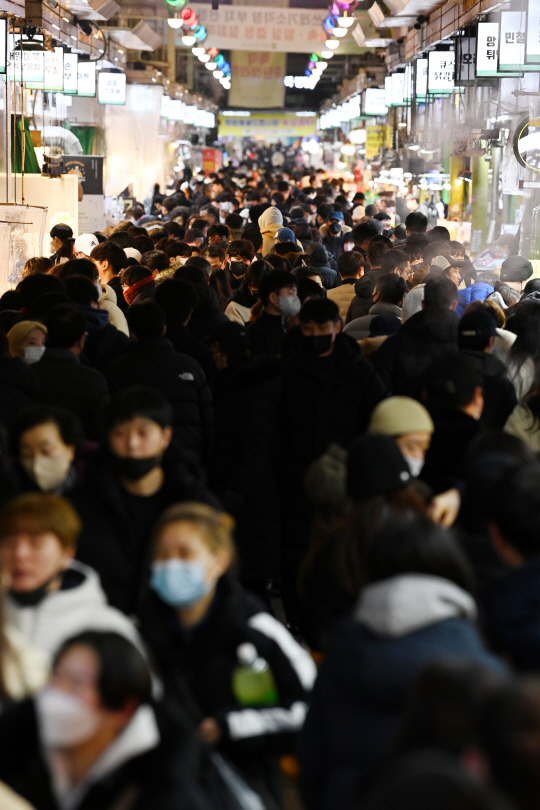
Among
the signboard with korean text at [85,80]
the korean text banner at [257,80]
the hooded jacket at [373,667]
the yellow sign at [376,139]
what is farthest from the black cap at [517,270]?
the korean text banner at [257,80]

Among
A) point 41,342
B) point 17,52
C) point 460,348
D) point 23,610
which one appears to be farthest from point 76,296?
point 17,52

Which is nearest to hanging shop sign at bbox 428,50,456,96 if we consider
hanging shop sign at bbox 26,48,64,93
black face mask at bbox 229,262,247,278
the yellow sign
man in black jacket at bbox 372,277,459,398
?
hanging shop sign at bbox 26,48,64,93

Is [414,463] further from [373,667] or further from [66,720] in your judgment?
[66,720]

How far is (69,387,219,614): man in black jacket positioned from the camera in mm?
4027

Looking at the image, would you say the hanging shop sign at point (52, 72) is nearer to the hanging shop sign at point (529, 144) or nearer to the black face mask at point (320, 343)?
the hanging shop sign at point (529, 144)

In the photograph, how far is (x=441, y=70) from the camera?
17.8 m

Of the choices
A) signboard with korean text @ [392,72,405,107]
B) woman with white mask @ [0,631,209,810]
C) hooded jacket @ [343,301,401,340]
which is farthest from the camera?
signboard with korean text @ [392,72,405,107]

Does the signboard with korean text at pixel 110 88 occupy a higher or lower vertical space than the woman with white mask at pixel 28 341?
higher

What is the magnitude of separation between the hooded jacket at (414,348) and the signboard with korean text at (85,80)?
1427 centimetres

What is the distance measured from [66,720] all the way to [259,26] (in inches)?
1014

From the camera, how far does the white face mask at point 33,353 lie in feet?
19.4

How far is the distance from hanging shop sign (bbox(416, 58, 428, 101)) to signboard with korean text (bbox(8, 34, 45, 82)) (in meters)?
6.16

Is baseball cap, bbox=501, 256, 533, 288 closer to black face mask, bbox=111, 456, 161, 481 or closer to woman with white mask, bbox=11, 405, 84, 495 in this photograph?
woman with white mask, bbox=11, 405, 84, 495

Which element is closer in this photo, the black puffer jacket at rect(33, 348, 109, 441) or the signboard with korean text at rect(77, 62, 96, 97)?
the black puffer jacket at rect(33, 348, 109, 441)
